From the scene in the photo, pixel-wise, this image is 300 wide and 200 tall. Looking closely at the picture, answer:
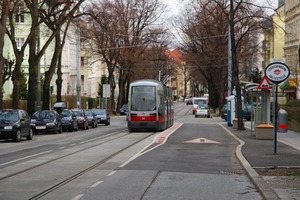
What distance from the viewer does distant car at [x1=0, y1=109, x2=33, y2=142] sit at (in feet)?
89.2

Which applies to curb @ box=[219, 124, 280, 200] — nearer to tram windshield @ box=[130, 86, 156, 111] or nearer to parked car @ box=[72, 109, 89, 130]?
tram windshield @ box=[130, 86, 156, 111]

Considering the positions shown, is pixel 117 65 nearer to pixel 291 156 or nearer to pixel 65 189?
pixel 291 156

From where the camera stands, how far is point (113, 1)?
68062 millimetres

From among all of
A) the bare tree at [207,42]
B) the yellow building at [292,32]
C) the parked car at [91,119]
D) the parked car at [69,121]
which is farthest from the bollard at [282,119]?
the bare tree at [207,42]

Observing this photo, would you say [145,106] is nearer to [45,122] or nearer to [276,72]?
[45,122]

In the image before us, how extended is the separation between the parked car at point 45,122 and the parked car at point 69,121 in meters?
2.79

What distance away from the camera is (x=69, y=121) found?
129 feet

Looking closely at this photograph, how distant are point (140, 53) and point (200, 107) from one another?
10.8 metres

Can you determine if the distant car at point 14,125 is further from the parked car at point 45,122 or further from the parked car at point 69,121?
the parked car at point 69,121

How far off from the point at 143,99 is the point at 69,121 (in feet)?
20.5

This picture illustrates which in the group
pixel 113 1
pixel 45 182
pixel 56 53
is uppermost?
pixel 113 1

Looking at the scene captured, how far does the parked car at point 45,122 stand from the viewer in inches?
1382

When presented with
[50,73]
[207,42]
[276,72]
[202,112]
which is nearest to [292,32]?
[207,42]

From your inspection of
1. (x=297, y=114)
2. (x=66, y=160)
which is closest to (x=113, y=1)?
(x=297, y=114)
